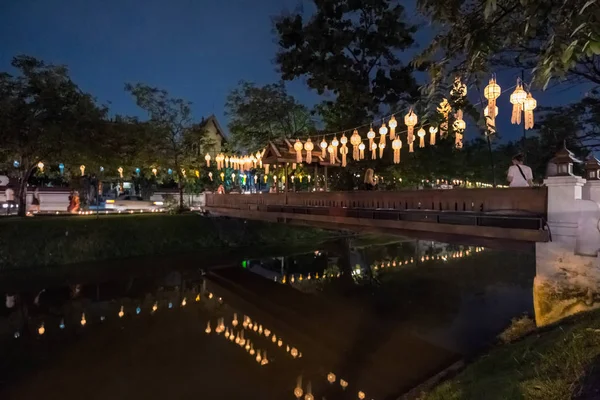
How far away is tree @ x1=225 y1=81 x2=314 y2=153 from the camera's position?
969 inches

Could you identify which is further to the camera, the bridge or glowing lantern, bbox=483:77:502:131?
glowing lantern, bbox=483:77:502:131

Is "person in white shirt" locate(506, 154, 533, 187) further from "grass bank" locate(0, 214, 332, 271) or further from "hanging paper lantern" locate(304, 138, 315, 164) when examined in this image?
"grass bank" locate(0, 214, 332, 271)

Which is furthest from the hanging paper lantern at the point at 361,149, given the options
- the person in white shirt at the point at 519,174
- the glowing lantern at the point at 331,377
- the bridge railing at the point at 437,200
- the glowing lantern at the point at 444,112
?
the glowing lantern at the point at 444,112

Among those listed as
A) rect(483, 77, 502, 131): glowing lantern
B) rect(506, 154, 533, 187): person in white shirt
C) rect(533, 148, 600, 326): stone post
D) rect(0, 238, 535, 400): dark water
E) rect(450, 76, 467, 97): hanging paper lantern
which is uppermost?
rect(483, 77, 502, 131): glowing lantern

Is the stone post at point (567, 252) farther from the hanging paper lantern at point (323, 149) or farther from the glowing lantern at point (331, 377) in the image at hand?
the hanging paper lantern at point (323, 149)

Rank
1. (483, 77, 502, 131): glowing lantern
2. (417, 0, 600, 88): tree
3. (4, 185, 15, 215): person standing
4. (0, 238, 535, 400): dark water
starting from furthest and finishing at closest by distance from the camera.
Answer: (4, 185, 15, 215): person standing → (483, 77, 502, 131): glowing lantern → (0, 238, 535, 400): dark water → (417, 0, 600, 88): tree

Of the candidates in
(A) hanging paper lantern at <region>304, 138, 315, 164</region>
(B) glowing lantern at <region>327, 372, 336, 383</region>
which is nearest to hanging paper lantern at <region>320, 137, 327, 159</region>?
(A) hanging paper lantern at <region>304, 138, 315, 164</region>

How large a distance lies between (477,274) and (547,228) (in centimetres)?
950

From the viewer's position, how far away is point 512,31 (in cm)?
→ 451

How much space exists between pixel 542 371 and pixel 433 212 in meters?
5.78

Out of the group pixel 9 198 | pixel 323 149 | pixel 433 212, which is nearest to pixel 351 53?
pixel 323 149

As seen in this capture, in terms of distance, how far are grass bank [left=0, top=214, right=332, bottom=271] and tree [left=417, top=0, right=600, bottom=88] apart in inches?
744

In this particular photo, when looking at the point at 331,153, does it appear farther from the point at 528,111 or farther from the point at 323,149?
the point at 528,111

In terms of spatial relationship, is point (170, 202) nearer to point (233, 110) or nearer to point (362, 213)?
point (233, 110)
